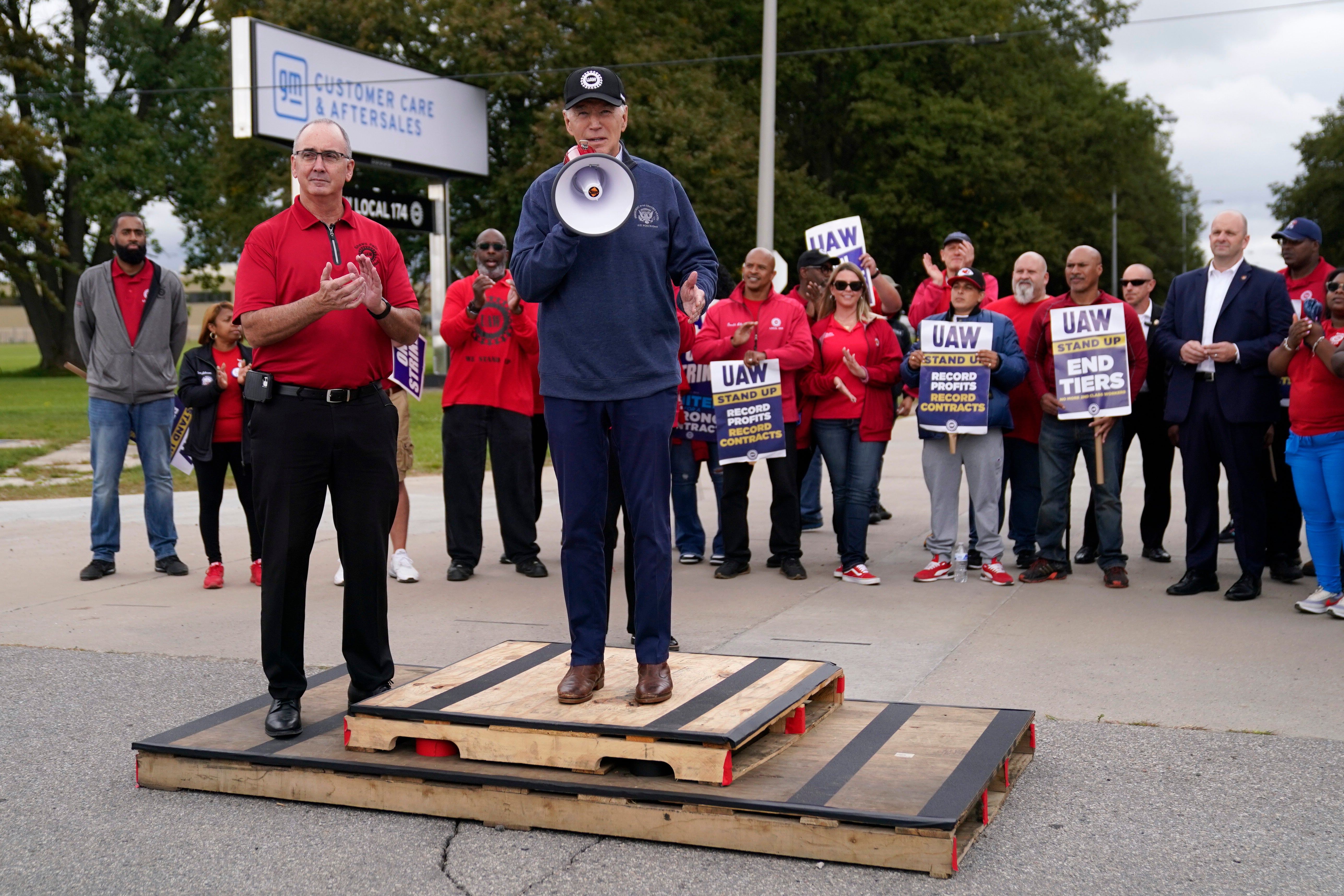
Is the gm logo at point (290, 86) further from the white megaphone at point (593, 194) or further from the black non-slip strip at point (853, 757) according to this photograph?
the black non-slip strip at point (853, 757)

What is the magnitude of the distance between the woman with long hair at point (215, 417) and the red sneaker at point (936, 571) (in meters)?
4.39

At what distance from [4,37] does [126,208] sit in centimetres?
661

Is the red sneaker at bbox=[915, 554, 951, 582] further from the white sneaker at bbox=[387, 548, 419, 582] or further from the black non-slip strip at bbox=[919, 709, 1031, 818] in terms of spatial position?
the black non-slip strip at bbox=[919, 709, 1031, 818]

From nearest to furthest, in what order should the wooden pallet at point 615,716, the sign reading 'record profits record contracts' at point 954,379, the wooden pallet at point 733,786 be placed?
the wooden pallet at point 733,786 → the wooden pallet at point 615,716 → the sign reading 'record profits record contracts' at point 954,379

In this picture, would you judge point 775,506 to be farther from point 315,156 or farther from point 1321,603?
point 315,156

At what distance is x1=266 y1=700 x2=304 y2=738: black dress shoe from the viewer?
4746 mm

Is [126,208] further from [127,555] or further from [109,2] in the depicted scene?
[127,555]

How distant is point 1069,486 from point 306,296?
5.57 meters

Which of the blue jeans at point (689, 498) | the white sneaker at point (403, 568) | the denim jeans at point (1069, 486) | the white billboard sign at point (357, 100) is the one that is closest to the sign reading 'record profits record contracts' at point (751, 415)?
the blue jeans at point (689, 498)

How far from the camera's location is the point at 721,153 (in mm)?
30953

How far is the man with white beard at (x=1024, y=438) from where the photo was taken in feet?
29.6

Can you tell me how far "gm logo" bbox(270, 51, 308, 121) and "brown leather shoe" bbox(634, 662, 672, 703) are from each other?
2137cm

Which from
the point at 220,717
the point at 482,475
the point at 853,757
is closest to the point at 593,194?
the point at 853,757

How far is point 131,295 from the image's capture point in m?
9.14
